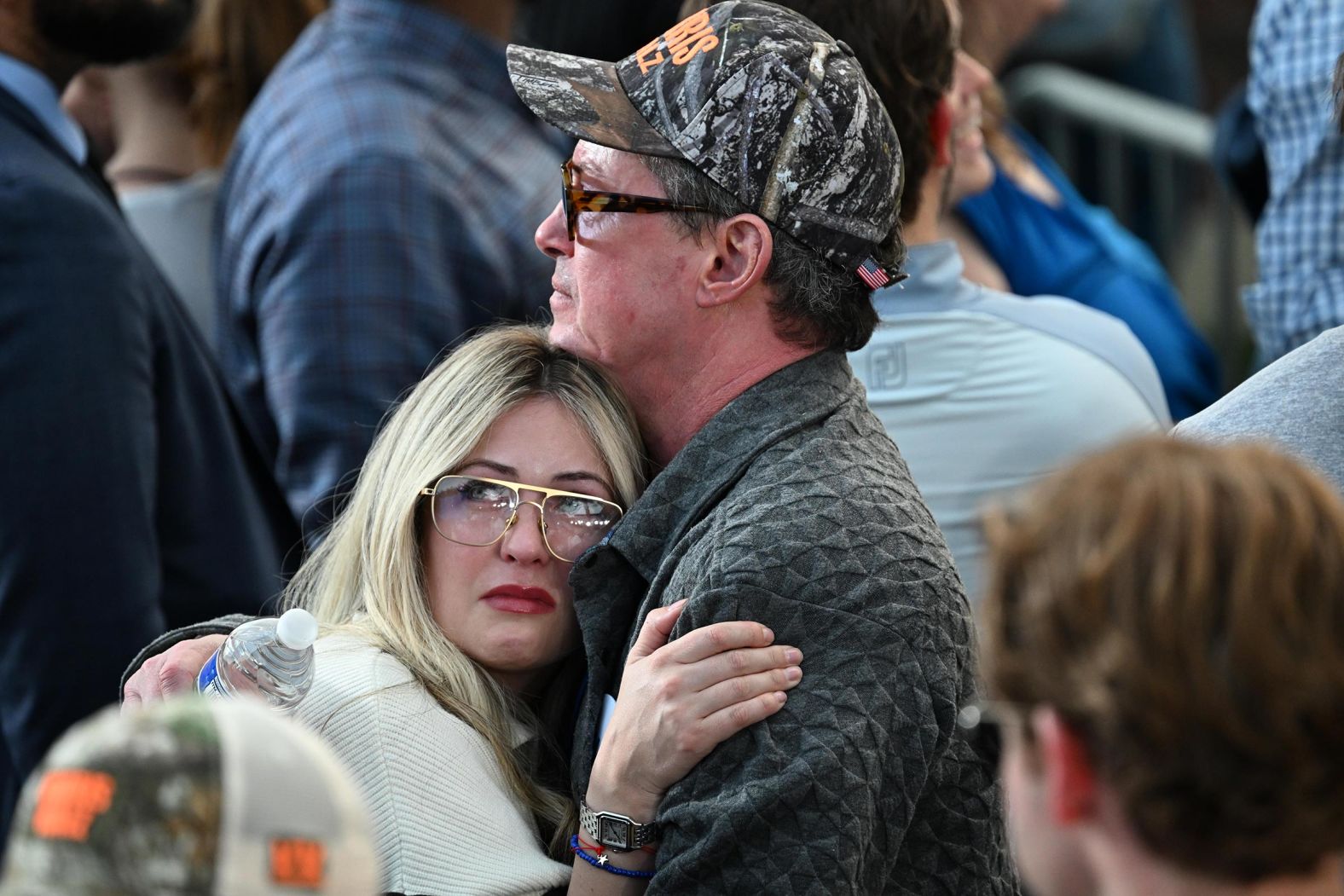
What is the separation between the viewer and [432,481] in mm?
2502

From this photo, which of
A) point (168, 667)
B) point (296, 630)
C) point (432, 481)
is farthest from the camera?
point (432, 481)

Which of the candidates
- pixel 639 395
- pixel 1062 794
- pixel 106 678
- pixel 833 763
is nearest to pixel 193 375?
pixel 106 678

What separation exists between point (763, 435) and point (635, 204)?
373 mm

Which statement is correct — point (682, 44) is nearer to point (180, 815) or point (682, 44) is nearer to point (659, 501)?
point (659, 501)

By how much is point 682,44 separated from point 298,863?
1.51 metres

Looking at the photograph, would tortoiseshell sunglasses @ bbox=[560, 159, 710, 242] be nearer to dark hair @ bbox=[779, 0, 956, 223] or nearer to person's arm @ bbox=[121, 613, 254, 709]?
dark hair @ bbox=[779, 0, 956, 223]

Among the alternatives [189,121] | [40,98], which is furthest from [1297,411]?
[189,121]

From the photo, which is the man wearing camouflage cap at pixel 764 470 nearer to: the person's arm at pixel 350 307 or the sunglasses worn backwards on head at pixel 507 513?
the sunglasses worn backwards on head at pixel 507 513

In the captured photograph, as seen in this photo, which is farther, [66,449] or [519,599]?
[66,449]

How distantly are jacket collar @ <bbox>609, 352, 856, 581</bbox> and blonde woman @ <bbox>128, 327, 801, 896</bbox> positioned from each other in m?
0.20

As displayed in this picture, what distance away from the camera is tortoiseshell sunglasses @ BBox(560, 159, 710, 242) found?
2.31 metres

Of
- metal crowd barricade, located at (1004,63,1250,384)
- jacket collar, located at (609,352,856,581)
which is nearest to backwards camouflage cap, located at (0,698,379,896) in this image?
jacket collar, located at (609,352,856,581)

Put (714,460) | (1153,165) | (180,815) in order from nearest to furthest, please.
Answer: (180,815)
(714,460)
(1153,165)

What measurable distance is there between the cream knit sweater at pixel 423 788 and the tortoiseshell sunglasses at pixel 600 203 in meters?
0.69
